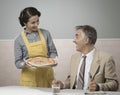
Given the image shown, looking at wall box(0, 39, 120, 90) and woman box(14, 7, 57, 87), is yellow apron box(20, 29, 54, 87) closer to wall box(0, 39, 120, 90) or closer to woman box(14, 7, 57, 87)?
woman box(14, 7, 57, 87)

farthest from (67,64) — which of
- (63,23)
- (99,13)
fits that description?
(99,13)

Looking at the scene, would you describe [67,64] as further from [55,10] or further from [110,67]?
[110,67]

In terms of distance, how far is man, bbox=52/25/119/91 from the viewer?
2.64m

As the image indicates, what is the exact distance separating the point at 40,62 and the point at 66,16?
4.01 ft

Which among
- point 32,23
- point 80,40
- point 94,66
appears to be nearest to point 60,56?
point 32,23

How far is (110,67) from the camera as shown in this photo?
265 centimetres

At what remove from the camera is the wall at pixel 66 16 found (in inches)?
151

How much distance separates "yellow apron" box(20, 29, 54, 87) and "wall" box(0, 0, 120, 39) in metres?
0.80

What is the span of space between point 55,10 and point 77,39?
48.7 inches

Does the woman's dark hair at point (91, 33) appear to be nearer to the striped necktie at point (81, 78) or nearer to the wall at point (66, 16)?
the striped necktie at point (81, 78)

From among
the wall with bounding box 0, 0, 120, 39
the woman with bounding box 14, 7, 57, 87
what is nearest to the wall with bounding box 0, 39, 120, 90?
the wall with bounding box 0, 0, 120, 39

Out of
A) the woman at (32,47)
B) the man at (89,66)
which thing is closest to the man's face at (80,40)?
the man at (89,66)

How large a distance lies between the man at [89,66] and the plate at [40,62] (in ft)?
0.72

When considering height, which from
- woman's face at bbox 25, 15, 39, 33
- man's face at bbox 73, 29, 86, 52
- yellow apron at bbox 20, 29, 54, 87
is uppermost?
woman's face at bbox 25, 15, 39, 33
